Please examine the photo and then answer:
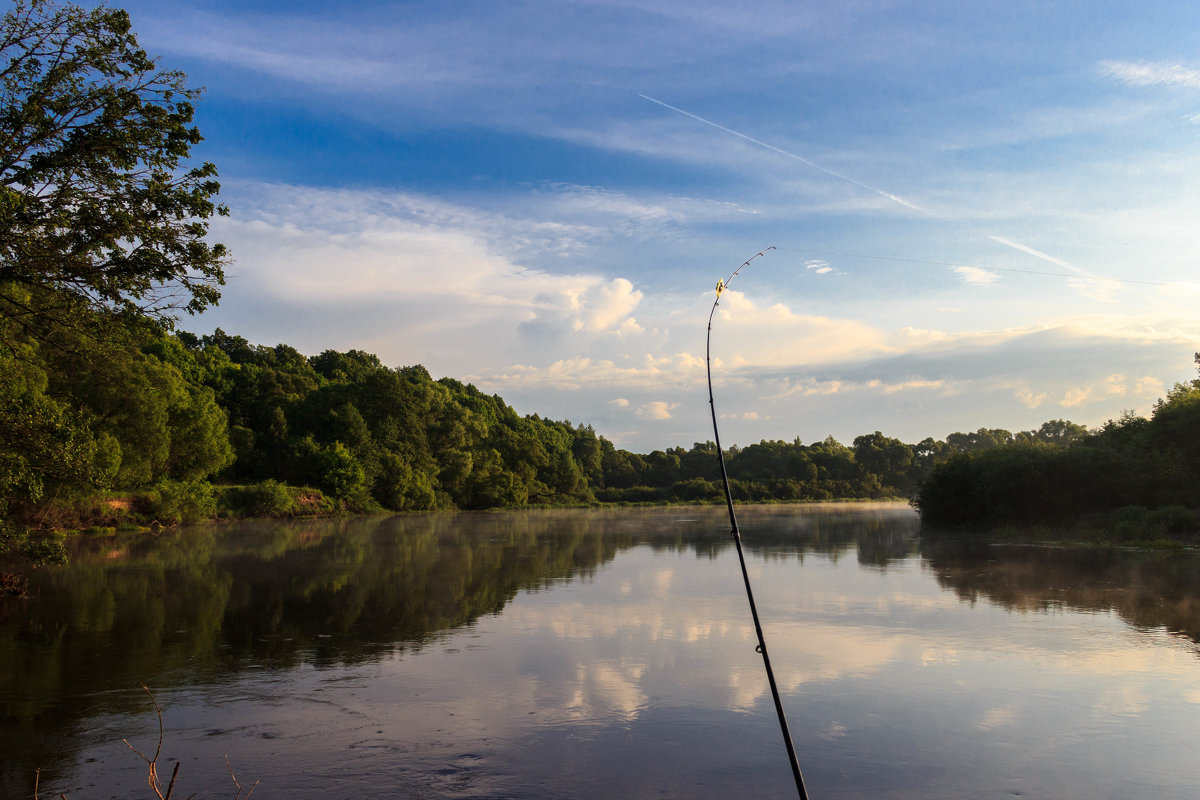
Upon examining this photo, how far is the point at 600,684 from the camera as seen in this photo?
1125cm

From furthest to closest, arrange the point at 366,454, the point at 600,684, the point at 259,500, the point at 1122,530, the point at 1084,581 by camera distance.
A: the point at 366,454, the point at 259,500, the point at 1122,530, the point at 1084,581, the point at 600,684

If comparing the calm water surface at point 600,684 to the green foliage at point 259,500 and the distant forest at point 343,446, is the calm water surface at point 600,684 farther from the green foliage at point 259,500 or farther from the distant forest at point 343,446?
the green foliage at point 259,500

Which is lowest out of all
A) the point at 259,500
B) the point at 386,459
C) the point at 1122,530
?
the point at 259,500

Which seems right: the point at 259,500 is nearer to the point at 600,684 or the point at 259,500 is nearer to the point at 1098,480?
the point at 600,684

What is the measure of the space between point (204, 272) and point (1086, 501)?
3960 cm

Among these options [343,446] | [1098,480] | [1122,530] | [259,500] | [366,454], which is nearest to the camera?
[1122,530]

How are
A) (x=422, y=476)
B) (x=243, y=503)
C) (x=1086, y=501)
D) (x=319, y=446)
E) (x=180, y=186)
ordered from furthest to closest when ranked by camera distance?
1. (x=422, y=476)
2. (x=319, y=446)
3. (x=243, y=503)
4. (x=1086, y=501)
5. (x=180, y=186)

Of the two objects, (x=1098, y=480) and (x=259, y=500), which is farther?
(x=259, y=500)

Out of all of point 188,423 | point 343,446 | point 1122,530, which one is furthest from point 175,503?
point 1122,530

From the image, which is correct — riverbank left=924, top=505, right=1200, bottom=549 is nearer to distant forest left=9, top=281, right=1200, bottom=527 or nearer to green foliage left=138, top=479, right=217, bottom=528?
distant forest left=9, top=281, right=1200, bottom=527

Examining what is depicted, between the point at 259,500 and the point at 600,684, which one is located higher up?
the point at 600,684

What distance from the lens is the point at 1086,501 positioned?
3734 centimetres

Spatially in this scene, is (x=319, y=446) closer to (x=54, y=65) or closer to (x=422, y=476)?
(x=422, y=476)

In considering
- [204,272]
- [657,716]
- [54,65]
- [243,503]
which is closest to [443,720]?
[657,716]
